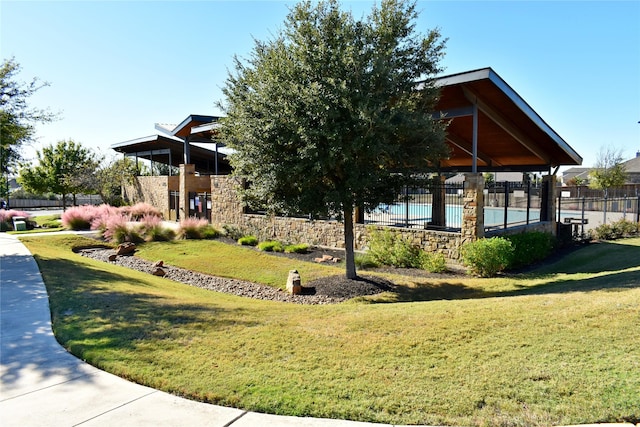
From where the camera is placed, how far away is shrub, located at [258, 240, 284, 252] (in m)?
15.8

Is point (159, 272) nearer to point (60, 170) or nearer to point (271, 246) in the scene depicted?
point (271, 246)

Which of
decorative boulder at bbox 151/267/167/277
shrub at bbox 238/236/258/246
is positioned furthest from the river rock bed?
shrub at bbox 238/236/258/246

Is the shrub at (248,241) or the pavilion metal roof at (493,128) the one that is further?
the shrub at (248,241)

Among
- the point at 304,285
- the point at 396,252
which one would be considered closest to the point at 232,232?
the point at 304,285

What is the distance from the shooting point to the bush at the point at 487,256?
10.9 metres

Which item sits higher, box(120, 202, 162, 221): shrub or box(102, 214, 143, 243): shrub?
box(120, 202, 162, 221): shrub

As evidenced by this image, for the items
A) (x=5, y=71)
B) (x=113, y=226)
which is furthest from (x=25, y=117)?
(x=113, y=226)

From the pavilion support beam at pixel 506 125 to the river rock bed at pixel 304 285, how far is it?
20.3 ft

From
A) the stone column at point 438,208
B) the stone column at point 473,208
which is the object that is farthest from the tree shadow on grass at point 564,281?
the stone column at point 438,208

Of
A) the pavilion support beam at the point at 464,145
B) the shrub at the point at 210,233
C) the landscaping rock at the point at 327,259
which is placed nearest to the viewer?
the landscaping rock at the point at 327,259

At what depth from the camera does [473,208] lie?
1166 cm

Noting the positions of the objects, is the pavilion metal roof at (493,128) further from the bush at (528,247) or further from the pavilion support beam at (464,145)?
the bush at (528,247)

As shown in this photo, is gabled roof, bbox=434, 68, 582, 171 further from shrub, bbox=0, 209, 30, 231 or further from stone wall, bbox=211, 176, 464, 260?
shrub, bbox=0, 209, 30, 231

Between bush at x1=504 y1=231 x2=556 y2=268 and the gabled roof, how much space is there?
3.14m
